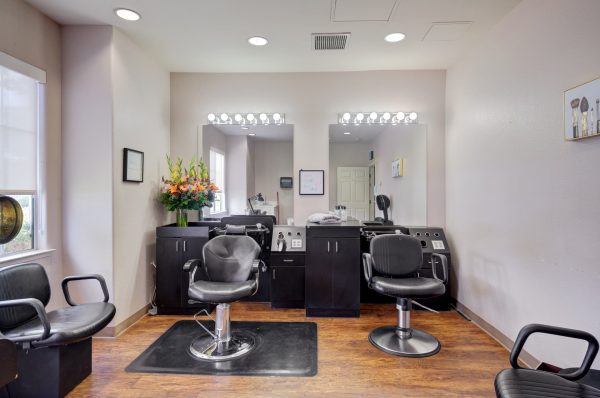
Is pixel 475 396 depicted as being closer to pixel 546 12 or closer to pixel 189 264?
Answer: pixel 189 264

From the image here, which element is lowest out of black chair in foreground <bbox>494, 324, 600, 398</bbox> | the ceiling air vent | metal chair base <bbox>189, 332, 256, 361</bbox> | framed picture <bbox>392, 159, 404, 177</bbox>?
metal chair base <bbox>189, 332, 256, 361</bbox>

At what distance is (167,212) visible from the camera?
347cm

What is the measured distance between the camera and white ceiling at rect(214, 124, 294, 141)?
3.55 m

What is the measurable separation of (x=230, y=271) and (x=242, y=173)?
1395mm

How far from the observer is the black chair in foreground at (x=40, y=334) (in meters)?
1.64

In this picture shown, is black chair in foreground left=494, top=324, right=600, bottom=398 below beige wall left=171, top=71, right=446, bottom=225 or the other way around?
below

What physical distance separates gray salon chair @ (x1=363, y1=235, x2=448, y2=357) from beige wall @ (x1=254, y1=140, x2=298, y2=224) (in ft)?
4.22

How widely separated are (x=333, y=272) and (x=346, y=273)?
0.44ft

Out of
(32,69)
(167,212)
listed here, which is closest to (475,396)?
(167,212)

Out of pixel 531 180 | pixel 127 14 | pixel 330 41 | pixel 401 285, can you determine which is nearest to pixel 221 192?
pixel 127 14

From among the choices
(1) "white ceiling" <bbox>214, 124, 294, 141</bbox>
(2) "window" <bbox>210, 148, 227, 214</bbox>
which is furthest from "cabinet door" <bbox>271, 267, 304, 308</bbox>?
(1) "white ceiling" <bbox>214, 124, 294, 141</bbox>

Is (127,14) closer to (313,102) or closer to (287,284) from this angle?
(313,102)

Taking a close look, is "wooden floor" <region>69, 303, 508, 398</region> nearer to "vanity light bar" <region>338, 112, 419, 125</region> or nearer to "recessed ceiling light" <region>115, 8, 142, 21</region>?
"vanity light bar" <region>338, 112, 419, 125</region>

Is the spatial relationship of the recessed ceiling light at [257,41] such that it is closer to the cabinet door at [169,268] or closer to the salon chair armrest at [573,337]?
the cabinet door at [169,268]
